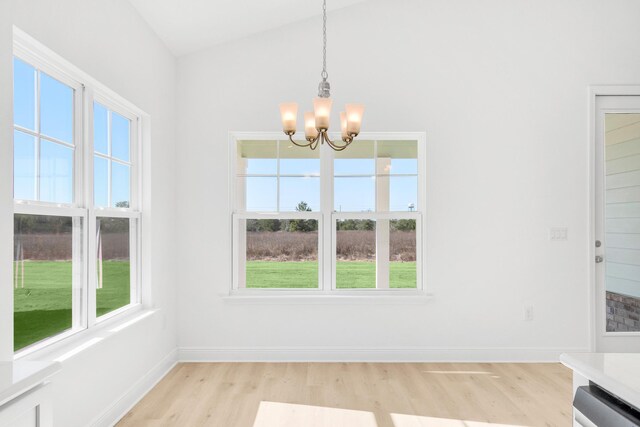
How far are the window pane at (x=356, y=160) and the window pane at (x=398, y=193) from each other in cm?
16

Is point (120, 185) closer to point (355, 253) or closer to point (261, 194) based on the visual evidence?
point (261, 194)

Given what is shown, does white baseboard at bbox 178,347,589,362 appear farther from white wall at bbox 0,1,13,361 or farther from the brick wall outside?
white wall at bbox 0,1,13,361

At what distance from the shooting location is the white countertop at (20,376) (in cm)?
108

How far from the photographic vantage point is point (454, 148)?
12.6ft

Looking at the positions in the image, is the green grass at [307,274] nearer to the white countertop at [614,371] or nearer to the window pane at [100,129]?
the window pane at [100,129]

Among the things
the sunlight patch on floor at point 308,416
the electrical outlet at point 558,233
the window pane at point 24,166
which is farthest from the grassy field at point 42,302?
the electrical outlet at point 558,233

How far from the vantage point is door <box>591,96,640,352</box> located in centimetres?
381

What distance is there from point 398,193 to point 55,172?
8.97ft

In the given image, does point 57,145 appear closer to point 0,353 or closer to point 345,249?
point 0,353

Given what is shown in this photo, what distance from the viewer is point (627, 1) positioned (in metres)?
3.83

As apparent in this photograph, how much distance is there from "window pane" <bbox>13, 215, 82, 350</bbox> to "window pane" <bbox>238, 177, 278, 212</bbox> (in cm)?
165

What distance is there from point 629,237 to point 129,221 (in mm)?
4311

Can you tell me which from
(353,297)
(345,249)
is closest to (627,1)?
(345,249)

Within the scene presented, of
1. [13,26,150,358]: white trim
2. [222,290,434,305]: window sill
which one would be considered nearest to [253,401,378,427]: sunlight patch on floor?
[222,290,434,305]: window sill
